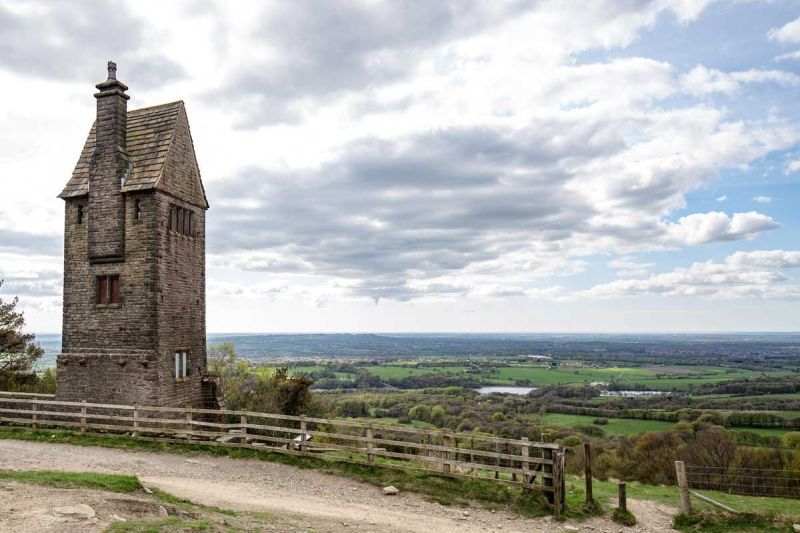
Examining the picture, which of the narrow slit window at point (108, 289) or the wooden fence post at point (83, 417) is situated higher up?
the narrow slit window at point (108, 289)

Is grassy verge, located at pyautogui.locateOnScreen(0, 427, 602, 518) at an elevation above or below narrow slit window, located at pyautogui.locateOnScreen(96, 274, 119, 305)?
below

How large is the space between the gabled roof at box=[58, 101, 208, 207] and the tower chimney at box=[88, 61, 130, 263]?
1.42 feet

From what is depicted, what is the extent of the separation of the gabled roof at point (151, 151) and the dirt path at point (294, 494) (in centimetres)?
922

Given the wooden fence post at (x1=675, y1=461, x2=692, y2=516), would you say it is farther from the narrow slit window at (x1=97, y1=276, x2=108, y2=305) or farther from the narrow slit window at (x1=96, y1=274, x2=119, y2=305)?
the narrow slit window at (x1=97, y1=276, x2=108, y2=305)

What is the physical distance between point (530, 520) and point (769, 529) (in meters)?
5.14

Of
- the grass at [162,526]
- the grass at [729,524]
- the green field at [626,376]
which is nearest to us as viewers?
the grass at [162,526]

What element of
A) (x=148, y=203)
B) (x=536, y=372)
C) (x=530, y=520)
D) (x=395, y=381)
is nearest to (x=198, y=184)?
(x=148, y=203)

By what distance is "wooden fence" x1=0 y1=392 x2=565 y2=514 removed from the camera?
43.1 ft

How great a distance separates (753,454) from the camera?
3572 cm

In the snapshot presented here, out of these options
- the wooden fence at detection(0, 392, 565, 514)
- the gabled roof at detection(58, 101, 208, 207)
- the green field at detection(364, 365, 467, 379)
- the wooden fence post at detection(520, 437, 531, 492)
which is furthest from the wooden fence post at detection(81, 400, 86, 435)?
the green field at detection(364, 365, 467, 379)

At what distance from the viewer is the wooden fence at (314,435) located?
13148 millimetres

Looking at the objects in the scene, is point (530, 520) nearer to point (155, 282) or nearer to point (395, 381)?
point (155, 282)

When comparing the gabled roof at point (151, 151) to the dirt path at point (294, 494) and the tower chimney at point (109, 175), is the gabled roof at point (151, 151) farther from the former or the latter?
the dirt path at point (294, 494)

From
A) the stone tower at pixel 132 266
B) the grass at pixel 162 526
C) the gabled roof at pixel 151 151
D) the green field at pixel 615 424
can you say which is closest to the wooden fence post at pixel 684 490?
the grass at pixel 162 526
